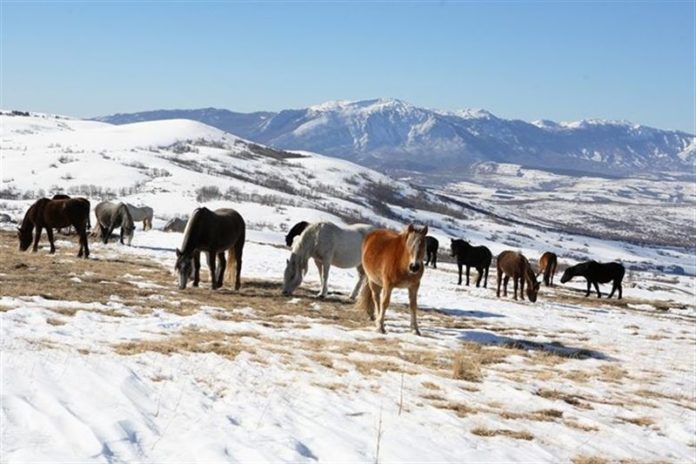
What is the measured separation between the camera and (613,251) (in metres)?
166

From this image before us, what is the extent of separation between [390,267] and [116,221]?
2273 cm

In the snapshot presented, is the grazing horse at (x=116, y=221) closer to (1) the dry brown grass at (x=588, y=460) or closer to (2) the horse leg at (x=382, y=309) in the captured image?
(2) the horse leg at (x=382, y=309)

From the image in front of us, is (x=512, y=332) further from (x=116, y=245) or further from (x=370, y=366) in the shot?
(x=116, y=245)

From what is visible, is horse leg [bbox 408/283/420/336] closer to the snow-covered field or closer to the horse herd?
the horse herd

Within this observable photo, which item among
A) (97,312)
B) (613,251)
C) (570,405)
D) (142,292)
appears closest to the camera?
(570,405)

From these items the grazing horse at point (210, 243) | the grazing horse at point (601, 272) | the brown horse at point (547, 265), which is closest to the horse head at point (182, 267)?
the grazing horse at point (210, 243)

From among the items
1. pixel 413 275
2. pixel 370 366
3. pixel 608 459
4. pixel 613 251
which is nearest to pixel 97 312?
pixel 370 366

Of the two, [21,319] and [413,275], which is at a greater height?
[413,275]

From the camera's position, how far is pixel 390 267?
1504 centimetres

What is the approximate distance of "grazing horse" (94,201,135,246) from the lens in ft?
109

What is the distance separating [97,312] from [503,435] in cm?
872

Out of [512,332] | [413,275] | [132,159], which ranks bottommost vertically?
[512,332]

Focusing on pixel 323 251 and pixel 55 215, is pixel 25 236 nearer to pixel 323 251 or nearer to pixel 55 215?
pixel 55 215

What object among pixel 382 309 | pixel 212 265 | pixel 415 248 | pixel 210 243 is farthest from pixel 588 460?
pixel 210 243
